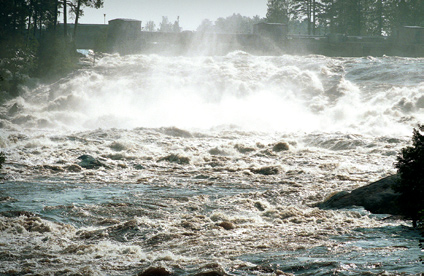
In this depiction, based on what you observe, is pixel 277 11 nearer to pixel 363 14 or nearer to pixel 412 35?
pixel 363 14

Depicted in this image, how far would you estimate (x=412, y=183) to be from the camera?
9.65 m

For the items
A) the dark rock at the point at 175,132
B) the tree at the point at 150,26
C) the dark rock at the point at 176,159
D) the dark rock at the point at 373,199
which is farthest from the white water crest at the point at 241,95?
A: the tree at the point at 150,26

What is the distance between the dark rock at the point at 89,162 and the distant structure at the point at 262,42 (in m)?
39.2

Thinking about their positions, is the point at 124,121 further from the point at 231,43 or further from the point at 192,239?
the point at 231,43

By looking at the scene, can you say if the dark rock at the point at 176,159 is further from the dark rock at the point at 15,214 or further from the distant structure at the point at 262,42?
the distant structure at the point at 262,42

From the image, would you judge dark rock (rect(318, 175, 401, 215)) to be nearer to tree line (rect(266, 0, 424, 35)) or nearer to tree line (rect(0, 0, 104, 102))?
tree line (rect(0, 0, 104, 102))

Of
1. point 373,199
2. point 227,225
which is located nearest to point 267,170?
point 373,199

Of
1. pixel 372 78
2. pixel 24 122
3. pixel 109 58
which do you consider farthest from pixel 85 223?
pixel 109 58

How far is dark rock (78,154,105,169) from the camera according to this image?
1683 centimetres

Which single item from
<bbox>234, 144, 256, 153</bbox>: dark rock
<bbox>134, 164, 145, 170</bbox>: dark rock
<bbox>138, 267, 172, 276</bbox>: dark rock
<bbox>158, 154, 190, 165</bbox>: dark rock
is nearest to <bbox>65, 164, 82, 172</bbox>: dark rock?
<bbox>134, 164, 145, 170</bbox>: dark rock

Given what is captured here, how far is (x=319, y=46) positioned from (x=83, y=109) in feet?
115

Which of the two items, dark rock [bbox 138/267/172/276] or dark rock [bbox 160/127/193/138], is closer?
dark rock [bbox 138/267/172/276]

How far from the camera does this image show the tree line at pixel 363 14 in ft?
224

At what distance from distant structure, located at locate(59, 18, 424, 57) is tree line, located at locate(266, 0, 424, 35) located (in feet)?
32.5
